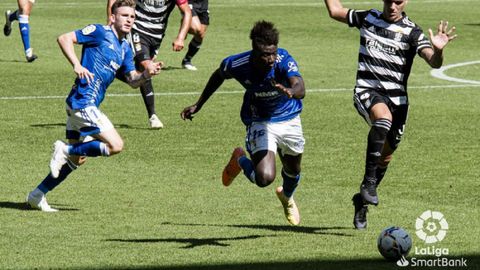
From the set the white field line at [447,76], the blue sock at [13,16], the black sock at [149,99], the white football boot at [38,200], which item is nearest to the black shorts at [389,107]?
the white football boot at [38,200]

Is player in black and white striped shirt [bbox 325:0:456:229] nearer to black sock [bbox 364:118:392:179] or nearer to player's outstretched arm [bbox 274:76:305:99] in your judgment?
black sock [bbox 364:118:392:179]

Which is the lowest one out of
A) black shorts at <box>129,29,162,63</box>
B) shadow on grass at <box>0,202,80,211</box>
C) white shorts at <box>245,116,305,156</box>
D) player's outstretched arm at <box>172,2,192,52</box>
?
black shorts at <box>129,29,162,63</box>

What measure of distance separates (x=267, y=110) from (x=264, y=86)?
1.07 ft

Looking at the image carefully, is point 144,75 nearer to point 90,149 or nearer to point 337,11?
point 90,149

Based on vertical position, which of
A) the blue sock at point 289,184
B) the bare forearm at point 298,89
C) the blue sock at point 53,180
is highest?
the bare forearm at point 298,89

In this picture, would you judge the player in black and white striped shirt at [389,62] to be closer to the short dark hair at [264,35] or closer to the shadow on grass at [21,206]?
the short dark hair at [264,35]

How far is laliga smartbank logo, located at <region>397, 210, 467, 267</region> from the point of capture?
10414 mm

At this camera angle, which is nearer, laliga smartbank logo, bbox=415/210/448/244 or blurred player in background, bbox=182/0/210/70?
laliga smartbank logo, bbox=415/210/448/244

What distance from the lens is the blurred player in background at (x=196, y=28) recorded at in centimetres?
2647

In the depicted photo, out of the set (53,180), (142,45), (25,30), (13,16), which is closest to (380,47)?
(53,180)

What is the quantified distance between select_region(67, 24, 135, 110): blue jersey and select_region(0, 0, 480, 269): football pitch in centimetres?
120

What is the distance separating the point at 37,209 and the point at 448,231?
4231 mm

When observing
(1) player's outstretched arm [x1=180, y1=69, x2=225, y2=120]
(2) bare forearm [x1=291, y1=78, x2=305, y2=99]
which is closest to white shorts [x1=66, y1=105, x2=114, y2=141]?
(1) player's outstretched arm [x1=180, y1=69, x2=225, y2=120]

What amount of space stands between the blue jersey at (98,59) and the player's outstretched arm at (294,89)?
7.91 feet
